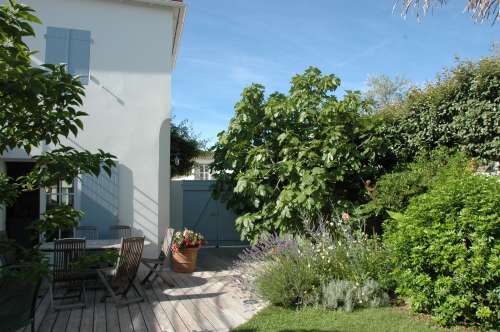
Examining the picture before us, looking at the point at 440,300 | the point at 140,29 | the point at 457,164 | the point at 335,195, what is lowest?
the point at 440,300

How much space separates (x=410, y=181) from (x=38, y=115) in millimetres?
5469

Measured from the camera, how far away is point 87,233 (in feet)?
26.0

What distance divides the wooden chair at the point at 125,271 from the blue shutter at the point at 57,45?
4.39 meters

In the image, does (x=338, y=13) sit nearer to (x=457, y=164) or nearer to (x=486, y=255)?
(x=457, y=164)

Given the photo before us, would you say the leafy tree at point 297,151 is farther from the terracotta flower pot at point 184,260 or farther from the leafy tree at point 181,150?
the leafy tree at point 181,150

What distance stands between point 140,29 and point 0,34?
693 cm

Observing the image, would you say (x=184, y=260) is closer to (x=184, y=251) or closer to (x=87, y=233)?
(x=184, y=251)

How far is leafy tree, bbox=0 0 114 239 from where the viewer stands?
226 cm

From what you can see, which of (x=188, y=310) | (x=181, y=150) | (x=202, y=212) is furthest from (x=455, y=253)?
(x=181, y=150)

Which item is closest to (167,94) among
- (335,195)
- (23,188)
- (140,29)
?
(140,29)

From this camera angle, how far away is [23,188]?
2.83 m

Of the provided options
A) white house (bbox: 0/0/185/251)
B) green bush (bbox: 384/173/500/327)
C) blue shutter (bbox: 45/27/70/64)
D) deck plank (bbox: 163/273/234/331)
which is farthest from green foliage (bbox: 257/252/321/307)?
blue shutter (bbox: 45/27/70/64)

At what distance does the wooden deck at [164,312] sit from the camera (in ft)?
15.9

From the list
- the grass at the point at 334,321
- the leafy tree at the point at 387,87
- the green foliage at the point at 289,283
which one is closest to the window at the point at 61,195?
the green foliage at the point at 289,283
